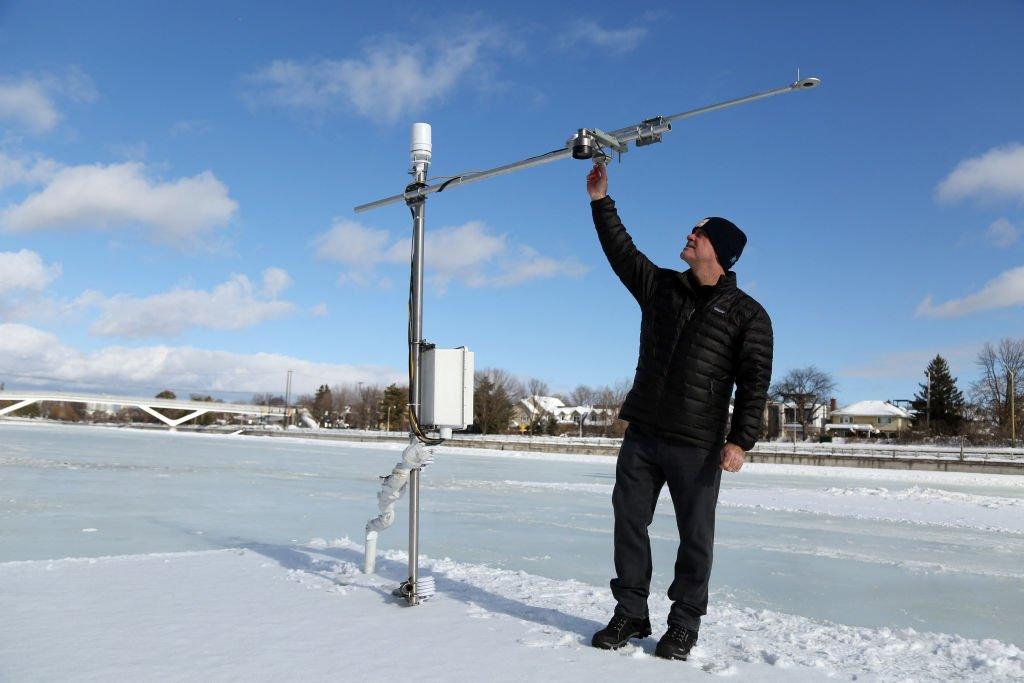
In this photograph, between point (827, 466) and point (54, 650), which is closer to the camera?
point (54, 650)

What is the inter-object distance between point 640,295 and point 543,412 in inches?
4054

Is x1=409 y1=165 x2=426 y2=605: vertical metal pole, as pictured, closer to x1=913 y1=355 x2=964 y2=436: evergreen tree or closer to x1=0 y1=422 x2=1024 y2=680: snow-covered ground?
x1=0 y1=422 x2=1024 y2=680: snow-covered ground

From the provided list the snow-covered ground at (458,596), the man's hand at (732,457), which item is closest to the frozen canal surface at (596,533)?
the snow-covered ground at (458,596)

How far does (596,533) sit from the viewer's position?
335 inches

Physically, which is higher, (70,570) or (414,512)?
(414,512)

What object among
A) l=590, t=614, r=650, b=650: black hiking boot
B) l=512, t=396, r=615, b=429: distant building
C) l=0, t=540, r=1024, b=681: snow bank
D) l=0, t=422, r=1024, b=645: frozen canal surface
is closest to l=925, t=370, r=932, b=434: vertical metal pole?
l=512, t=396, r=615, b=429: distant building

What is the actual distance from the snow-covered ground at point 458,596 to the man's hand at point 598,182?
6.80 feet

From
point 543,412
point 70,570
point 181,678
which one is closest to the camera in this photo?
point 181,678

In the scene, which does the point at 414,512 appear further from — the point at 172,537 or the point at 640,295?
the point at 172,537

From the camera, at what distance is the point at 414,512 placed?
4043 mm

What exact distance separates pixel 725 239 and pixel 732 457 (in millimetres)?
980

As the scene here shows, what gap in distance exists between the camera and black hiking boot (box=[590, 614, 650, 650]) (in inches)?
123

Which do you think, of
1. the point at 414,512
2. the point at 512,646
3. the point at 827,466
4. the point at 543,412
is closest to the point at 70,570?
the point at 414,512

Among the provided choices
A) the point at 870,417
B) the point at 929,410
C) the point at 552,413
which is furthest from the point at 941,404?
the point at 552,413
